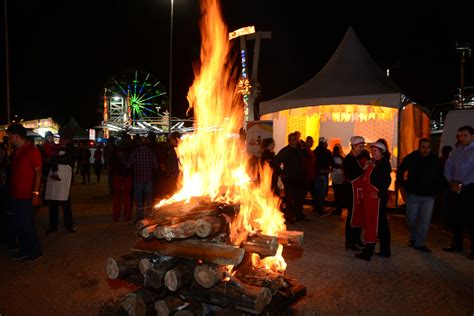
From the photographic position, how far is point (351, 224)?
237 inches

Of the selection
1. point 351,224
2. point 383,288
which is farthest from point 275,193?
point 383,288

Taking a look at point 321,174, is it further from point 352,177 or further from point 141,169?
point 141,169

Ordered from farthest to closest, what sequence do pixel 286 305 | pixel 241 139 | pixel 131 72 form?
pixel 131 72, pixel 241 139, pixel 286 305

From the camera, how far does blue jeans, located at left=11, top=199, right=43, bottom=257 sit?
17.6 ft

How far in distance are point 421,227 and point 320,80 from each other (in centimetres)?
616

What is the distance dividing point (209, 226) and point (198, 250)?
246 millimetres

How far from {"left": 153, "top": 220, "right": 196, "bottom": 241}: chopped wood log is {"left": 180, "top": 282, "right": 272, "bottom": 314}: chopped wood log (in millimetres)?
495

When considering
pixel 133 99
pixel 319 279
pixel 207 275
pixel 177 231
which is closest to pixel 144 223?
pixel 177 231

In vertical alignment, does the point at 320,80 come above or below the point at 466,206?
above

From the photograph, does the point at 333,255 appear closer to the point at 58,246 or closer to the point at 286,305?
the point at 286,305

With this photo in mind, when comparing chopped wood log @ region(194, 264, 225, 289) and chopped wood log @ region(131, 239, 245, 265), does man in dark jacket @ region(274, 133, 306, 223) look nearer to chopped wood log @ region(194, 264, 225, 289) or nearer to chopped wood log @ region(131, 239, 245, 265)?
chopped wood log @ region(131, 239, 245, 265)

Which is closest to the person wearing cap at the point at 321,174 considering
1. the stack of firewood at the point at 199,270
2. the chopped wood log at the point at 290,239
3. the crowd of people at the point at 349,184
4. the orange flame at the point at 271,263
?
the crowd of people at the point at 349,184

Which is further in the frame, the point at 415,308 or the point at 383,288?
the point at 383,288

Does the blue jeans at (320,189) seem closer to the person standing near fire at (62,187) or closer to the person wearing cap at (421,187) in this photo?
the person wearing cap at (421,187)
